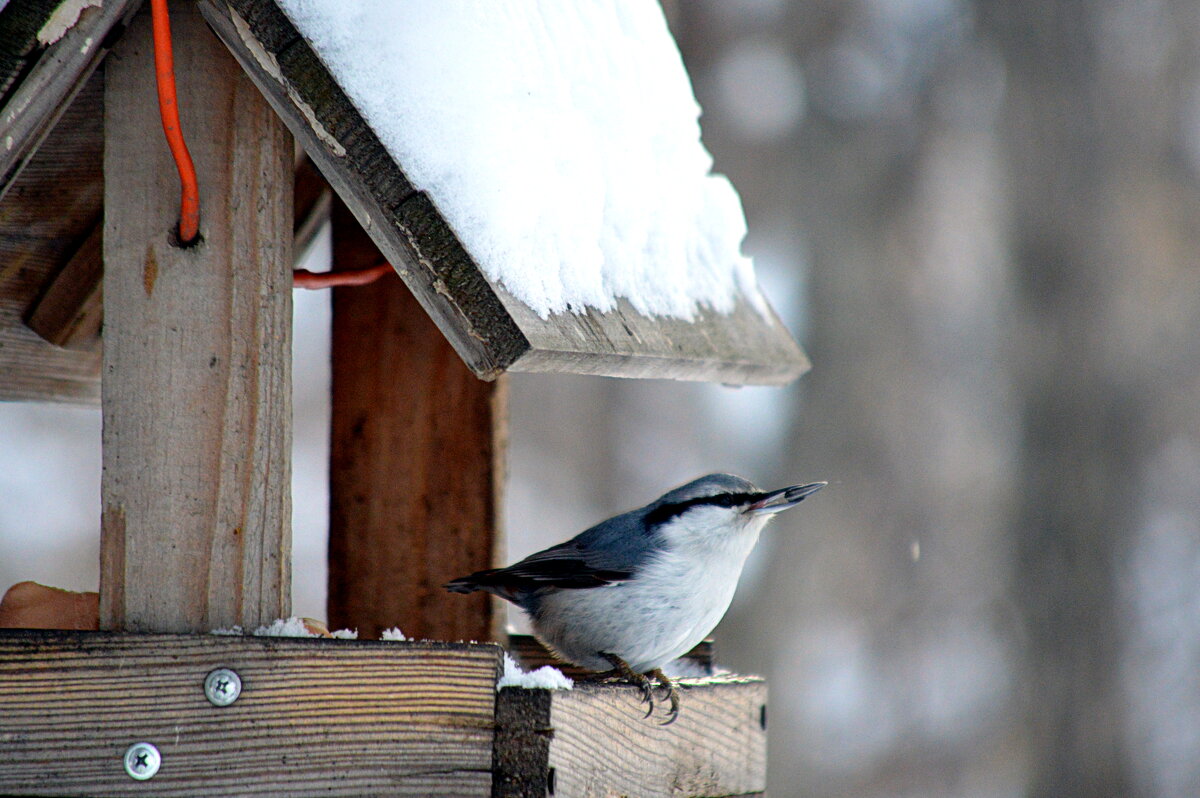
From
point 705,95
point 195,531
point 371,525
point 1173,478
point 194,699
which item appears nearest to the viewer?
point 194,699

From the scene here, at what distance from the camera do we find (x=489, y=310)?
4.95 ft

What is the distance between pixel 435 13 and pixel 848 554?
16.2 feet

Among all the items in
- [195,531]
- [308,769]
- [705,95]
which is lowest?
[308,769]

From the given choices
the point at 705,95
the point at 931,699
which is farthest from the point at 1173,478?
the point at 705,95

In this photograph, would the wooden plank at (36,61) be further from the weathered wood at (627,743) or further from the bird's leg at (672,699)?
the bird's leg at (672,699)

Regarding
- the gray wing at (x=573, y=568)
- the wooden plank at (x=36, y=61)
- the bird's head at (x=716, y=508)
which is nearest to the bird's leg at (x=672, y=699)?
the gray wing at (x=573, y=568)

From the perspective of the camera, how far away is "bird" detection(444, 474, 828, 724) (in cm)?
218

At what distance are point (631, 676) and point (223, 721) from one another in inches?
31.6

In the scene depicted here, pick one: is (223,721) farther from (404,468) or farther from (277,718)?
(404,468)

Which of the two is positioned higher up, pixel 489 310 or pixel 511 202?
pixel 511 202

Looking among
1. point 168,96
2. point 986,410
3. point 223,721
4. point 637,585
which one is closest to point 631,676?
point 637,585

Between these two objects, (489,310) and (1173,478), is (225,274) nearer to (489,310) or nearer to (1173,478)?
(489,310)

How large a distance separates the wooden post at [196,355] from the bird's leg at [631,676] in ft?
1.98

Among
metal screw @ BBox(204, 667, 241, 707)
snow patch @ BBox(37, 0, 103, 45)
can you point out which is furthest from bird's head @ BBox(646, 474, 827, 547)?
snow patch @ BBox(37, 0, 103, 45)
